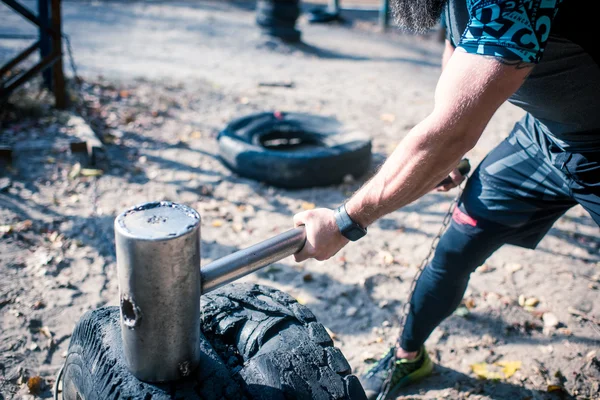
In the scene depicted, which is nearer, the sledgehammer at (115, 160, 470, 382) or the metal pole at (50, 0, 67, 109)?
the sledgehammer at (115, 160, 470, 382)

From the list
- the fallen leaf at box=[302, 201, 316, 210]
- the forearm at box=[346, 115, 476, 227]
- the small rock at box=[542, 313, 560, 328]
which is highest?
the forearm at box=[346, 115, 476, 227]

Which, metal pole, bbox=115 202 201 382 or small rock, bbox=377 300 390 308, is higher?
metal pole, bbox=115 202 201 382

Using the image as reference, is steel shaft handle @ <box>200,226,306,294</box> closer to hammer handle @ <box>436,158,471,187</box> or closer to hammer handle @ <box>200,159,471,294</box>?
hammer handle @ <box>200,159,471,294</box>

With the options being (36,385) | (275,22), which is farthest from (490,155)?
(275,22)

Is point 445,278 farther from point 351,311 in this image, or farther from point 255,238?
point 255,238

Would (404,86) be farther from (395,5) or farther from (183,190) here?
(395,5)

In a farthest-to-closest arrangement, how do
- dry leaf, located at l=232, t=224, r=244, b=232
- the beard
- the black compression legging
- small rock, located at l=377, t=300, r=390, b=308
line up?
dry leaf, located at l=232, t=224, r=244, b=232
small rock, located at l=377, t=300, r=390, b=308
the black compression legging
the beard

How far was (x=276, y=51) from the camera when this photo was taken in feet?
29.9

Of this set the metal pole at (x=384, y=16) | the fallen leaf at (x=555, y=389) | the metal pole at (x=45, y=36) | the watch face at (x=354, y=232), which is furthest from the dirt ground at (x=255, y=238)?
the metal pole at (x=384, y=16)

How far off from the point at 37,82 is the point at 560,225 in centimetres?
568

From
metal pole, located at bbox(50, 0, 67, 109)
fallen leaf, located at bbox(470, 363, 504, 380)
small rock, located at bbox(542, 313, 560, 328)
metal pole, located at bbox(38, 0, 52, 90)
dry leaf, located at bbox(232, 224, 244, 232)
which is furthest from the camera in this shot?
metal pole, located at bbox(38, 0, 52, 90)

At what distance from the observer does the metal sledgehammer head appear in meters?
1.22

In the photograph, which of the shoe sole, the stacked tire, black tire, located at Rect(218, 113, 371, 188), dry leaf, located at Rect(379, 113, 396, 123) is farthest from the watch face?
the stacked tire

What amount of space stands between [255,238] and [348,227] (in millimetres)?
2207
